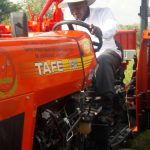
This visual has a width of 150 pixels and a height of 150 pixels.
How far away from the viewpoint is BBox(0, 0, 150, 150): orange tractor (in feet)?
7.89

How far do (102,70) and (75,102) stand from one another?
3.03ft

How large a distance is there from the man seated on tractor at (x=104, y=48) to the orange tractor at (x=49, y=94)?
5.0 inches

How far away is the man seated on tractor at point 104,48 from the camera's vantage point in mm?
4102

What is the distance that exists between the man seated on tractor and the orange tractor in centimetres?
13

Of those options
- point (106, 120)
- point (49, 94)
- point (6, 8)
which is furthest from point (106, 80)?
point (6, 8)

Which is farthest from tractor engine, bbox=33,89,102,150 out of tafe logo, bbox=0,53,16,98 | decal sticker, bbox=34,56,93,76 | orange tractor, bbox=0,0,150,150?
tafe logo, bbox=0,53,16,98

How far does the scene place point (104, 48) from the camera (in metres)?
4.73

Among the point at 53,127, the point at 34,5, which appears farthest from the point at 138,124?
the point at 34,5

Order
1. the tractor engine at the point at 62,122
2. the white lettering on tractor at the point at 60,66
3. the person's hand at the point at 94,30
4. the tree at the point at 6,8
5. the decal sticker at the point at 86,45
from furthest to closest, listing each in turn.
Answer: the tree at the point at 6,8
the person's hand at the point at 94,30
the decal sticker at the point at 86,45
the white lettering on tractor at the point at 60,66
the tractor engine at the point at 62,122

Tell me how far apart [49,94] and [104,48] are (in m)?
2.03

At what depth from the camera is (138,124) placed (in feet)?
17.0

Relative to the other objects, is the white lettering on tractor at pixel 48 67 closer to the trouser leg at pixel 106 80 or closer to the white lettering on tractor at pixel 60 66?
the white lettering on tractor at pixel 60 66

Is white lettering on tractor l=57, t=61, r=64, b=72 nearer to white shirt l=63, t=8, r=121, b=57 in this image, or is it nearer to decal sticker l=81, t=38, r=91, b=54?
decal sticker l=81, t=38, r=91, b=54

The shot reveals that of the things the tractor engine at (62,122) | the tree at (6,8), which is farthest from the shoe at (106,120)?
the tree at (6,8)
